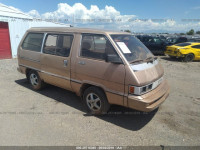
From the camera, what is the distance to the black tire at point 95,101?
3447mm

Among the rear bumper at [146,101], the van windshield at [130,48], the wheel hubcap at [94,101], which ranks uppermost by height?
the van windshield at [130,48]

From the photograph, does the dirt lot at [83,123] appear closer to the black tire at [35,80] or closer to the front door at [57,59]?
the black tire at [35,80]

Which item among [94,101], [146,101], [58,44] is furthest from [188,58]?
[58,44]

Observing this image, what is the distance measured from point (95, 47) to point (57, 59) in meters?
1.20

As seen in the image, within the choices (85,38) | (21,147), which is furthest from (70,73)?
(21,147)

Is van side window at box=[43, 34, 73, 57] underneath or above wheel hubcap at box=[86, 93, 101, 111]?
above

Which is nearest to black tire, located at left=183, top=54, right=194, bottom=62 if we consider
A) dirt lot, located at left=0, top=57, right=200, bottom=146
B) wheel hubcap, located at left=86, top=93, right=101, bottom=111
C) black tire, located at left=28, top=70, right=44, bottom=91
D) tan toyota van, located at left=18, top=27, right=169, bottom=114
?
dirt lot, located at left=0, top=57, right=200, bottom=146

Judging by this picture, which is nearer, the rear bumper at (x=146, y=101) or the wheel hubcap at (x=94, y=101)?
the rear bumper at (x=146, y=101)

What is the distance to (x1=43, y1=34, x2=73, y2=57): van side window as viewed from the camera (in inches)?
154

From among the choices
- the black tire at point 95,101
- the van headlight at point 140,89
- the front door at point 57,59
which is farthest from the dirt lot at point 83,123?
the van headlight at point 140,89

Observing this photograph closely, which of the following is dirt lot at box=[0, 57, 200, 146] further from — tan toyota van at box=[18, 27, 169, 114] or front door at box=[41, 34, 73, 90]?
front door at box=[41, 34, 73, 90]

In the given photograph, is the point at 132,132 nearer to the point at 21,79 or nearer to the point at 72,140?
the point at 72,140

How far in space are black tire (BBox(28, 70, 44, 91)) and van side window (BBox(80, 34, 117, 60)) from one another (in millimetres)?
2133

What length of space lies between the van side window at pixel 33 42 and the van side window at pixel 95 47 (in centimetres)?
172
